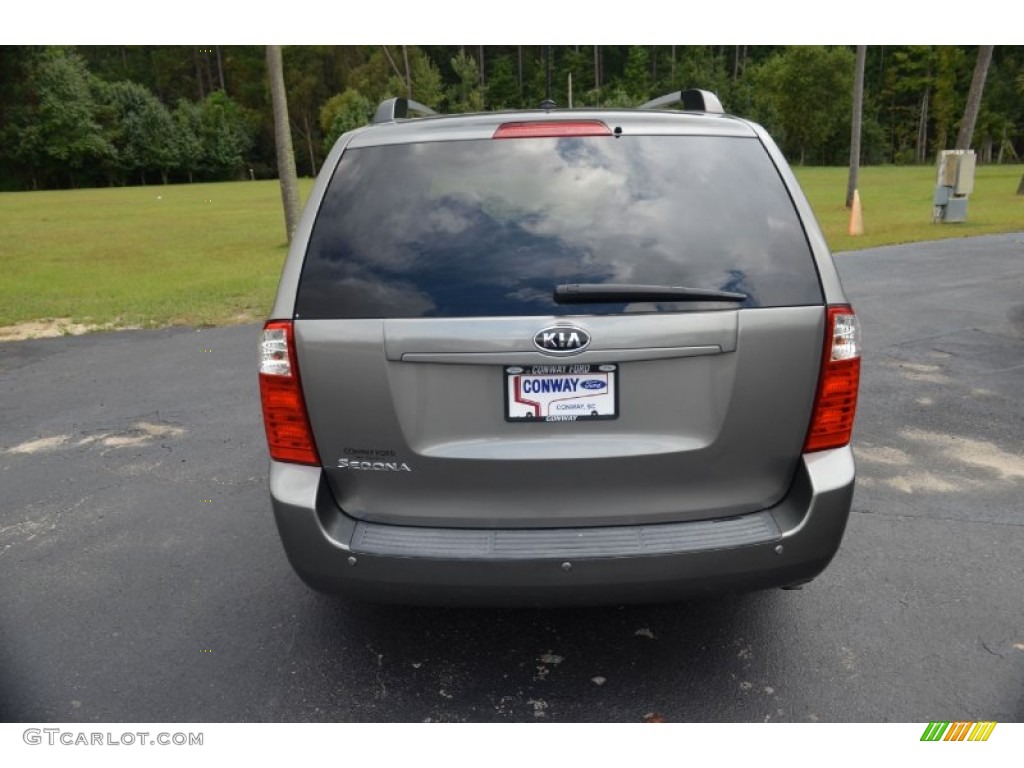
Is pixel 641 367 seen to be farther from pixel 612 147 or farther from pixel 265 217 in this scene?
pixel 265 217

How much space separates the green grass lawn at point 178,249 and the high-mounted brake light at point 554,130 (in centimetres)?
812

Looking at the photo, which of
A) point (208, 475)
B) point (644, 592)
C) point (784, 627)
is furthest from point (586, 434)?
point (208, 475)

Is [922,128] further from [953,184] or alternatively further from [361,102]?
[953,184]

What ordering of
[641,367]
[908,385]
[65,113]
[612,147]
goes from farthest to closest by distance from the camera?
1. [65,113]
2. [908,385]
3. [612,147]
4. [641,367]

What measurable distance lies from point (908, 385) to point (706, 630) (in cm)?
416

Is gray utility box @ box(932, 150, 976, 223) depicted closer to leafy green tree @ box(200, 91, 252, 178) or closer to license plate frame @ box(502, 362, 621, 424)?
license plate frame @ box(502, 362, 621, 424)

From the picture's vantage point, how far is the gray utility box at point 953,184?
19156mm

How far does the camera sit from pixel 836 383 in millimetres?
2631

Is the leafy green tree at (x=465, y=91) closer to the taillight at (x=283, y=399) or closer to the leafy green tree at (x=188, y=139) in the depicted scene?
the leafy green tree at (x=188, y=139)

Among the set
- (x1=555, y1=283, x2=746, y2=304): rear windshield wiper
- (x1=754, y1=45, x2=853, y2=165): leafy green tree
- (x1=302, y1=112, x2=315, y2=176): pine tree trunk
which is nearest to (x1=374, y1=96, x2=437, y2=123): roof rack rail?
(x1=555, y1=283, x2=746, y2=304): rear windshield wiper

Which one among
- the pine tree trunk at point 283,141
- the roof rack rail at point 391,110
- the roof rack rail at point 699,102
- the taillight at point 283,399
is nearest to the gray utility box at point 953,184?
the pine tree trunk at point 283,141

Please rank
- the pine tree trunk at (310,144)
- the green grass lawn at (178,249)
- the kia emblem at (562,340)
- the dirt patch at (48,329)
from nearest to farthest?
the kia emblem at (562,340), the dirt patch at (48,329), the green grass lawn at (178,249), the pine tree trunk at (310,144)

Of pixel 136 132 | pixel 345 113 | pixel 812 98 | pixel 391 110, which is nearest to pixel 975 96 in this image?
pixel 391 110

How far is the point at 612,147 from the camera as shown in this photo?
2.69 metres
